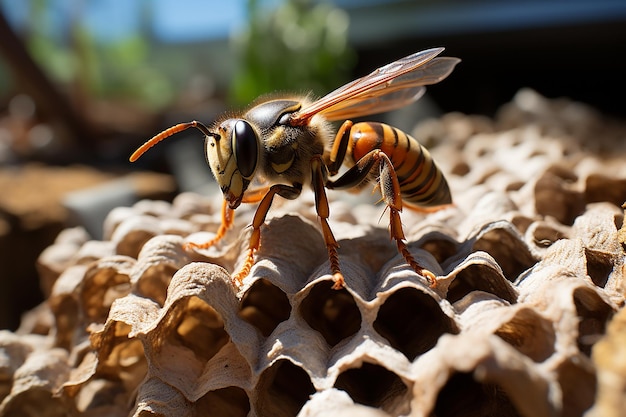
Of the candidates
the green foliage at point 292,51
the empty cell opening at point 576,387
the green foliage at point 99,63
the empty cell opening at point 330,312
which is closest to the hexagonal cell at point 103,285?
the empty cell opening at point 330,312

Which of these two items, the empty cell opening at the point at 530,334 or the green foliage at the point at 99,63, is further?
the green foliage at the point at 99,63

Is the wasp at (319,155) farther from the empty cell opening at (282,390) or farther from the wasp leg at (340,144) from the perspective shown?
the empty cell opening at (282,390)

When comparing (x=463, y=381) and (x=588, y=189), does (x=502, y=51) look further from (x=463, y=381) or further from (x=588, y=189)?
(x=463, y=381)

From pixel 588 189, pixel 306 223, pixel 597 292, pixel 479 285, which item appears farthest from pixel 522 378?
pixel 588 189

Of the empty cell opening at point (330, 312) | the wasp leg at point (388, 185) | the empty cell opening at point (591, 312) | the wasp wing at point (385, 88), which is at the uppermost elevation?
the wasp wing at point (385, 88)

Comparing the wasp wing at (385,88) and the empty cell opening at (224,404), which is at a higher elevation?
the wasp wing at (385,88)

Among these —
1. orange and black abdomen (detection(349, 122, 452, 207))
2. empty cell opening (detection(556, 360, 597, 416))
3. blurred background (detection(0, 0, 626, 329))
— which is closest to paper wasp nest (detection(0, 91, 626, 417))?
empty cell opening (detection(556, 360, 597, 416))

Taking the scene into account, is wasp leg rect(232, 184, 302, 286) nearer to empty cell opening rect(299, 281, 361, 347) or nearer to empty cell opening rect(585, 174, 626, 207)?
empty cell opening rect(299, 281, 361, 347)
